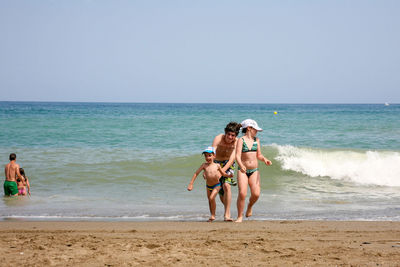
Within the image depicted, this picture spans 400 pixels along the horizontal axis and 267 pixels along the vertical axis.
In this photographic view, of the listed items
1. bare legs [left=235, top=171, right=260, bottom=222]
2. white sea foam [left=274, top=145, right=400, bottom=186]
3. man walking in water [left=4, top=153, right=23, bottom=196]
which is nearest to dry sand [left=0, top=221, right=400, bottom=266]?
bare legs [left=235, top=171, right=260, bottom=222]

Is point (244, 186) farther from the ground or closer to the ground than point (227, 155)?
A: closer to the ground

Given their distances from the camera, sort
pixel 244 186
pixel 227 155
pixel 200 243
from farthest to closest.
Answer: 1. pixel 227 155
2. pixel 244 186
3. pixel 200 243

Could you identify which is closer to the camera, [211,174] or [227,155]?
[211,174]

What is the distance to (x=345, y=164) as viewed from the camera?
1357 cm

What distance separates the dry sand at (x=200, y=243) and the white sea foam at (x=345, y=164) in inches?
221

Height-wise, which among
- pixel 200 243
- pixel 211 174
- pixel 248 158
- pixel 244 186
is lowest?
pixel 200 243

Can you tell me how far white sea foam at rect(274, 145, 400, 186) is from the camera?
1163 centimetres

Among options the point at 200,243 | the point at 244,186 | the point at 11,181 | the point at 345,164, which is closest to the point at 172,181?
the point at 11,181

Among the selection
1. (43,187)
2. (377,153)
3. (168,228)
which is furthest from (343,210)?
(377,153)

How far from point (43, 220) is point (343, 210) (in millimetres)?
4993

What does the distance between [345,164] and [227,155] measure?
816 centimetres

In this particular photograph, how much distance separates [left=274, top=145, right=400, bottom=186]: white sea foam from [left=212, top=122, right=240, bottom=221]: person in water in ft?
19.1

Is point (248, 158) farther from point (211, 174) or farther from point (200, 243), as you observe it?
point (200, 243)

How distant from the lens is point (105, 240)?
16.6 ft
